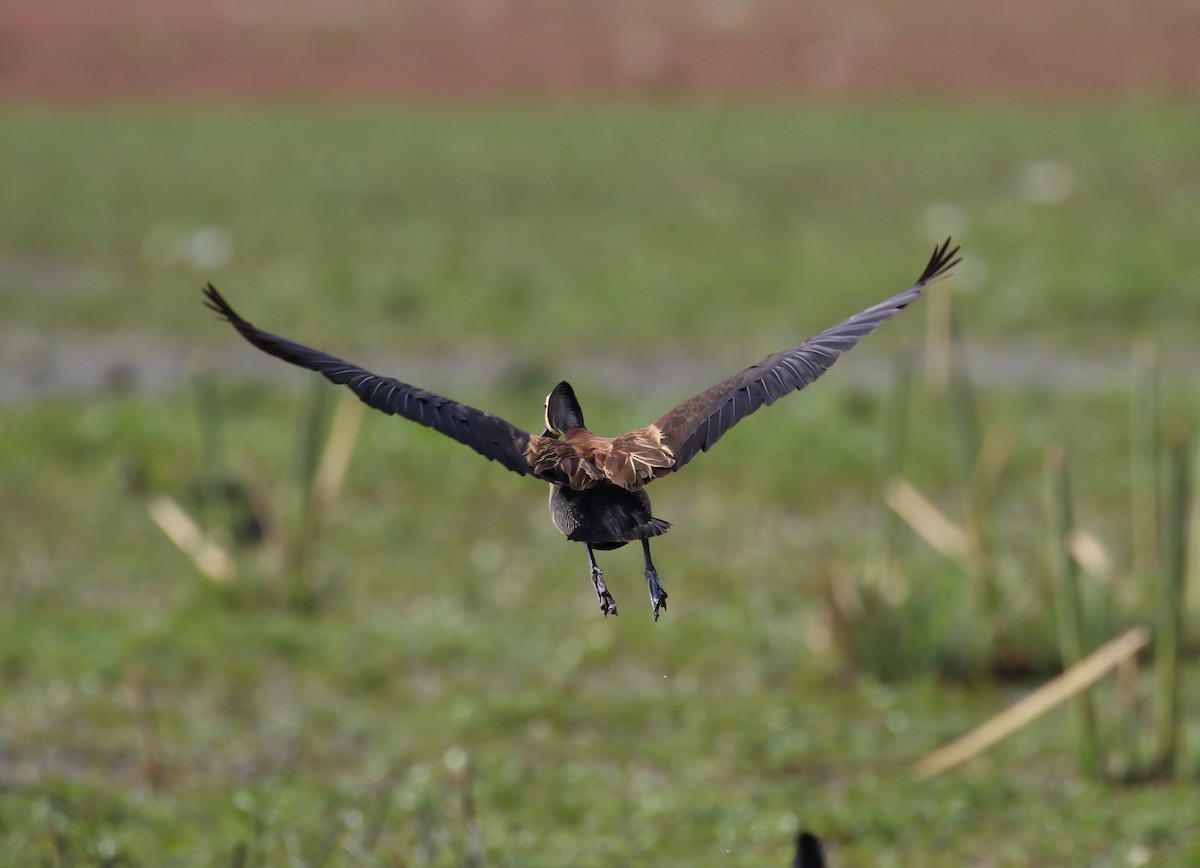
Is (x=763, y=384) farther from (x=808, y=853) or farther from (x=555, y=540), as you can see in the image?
(x=555, y=540)

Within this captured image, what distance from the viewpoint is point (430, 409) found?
121 inches

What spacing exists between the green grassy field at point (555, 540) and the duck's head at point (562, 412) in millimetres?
2105

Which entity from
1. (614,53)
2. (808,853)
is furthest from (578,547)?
(614,53)

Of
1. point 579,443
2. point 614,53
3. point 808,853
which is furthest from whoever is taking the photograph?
point 614,53

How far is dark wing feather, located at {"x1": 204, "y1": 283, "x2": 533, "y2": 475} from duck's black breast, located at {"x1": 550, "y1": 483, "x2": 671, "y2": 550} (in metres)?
0.10

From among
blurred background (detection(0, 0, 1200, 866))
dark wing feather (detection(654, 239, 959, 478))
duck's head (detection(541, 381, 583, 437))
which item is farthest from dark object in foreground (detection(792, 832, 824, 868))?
duck's head (detection(541, 381, 583, 437))

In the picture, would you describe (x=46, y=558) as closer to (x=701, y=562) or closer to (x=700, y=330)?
(x=701, y=562)

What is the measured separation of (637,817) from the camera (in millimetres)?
6578

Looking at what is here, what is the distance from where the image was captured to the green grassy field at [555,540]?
6.58 meters

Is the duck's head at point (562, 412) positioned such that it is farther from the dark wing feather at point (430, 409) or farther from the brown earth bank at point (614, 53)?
the brown earth bank at point (614, 53)

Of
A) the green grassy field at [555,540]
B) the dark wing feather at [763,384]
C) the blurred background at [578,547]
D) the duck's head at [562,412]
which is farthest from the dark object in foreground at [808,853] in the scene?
the duck's head at [562,412]

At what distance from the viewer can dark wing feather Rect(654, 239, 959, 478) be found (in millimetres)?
3172

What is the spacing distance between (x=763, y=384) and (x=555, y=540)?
658 centimetres

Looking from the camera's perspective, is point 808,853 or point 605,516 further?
point 808,853
